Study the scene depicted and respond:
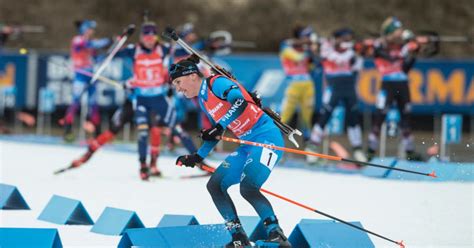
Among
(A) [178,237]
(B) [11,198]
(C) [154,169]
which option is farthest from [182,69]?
(C) [154,169]

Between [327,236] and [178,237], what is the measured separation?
4.10 ft

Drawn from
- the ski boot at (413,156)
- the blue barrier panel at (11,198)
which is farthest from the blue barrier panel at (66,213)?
the ski boot at (413,156)

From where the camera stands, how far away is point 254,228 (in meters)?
9.34

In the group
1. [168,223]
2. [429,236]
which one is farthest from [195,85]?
[429,236]

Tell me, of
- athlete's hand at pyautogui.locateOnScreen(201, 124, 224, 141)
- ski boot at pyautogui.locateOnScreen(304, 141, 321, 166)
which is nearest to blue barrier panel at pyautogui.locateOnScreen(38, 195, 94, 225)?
athlete's hand at pyautogui.locateOnScreen(201, 124, 224, 141)

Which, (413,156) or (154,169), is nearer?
(154,169)

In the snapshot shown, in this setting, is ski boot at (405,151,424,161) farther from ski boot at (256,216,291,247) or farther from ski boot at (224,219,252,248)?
ski boot at (256,216,291,247)

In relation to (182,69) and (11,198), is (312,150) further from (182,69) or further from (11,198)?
(182,69)

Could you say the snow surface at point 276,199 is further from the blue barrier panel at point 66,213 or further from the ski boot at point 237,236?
the ski boot at point 237,236

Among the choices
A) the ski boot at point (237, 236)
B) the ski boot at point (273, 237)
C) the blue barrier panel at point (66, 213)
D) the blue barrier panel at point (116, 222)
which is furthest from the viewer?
the blue barrier panel at point (66, 213)

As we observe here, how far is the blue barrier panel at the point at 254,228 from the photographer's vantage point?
30.5 ft

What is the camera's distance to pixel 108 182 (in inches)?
575

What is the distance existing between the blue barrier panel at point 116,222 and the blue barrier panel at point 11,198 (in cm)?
172

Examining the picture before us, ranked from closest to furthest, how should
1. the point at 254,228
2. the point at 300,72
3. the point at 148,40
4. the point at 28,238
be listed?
the point at 28,238 → the point at 254,228 → the point at 148,40 → the point at 300,72
